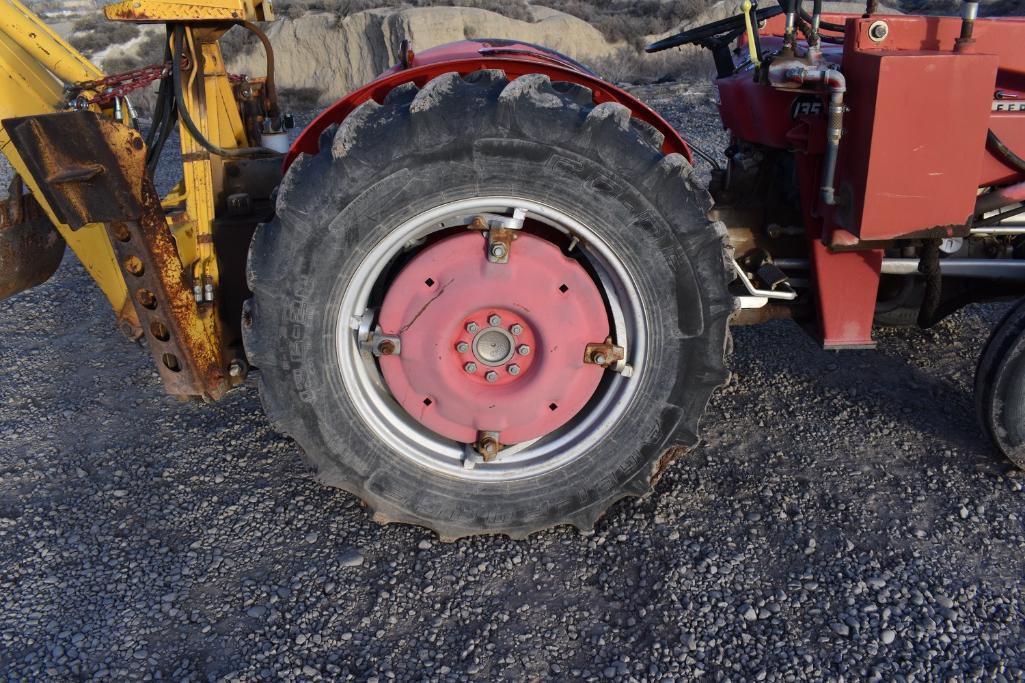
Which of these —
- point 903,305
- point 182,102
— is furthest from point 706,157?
point 182,102

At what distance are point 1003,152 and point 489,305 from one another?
1858 mm

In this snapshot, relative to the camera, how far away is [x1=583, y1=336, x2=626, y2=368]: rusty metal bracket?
7.88ft

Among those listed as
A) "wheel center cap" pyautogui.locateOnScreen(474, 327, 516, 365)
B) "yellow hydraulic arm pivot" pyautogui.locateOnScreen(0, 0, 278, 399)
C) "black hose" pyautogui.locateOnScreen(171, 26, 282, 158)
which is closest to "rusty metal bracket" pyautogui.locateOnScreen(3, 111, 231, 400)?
"yellow hydraulic arm pivot" pyautogui.locateOnScreen(0, 0, 278, 399)

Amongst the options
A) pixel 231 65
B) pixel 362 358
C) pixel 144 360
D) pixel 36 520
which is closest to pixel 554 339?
pixel 362 358

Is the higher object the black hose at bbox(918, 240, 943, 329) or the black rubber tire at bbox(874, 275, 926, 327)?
the black hose at bbox(918, 240, 943, 329)

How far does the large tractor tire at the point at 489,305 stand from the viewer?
85.6 inches

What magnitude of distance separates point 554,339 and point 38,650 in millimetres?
1793

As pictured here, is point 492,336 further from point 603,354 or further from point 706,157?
point 706,157

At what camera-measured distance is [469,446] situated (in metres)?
2.55

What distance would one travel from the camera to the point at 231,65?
53.4ft

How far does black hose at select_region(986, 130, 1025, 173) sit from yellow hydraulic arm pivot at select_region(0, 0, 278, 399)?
2.59 metres

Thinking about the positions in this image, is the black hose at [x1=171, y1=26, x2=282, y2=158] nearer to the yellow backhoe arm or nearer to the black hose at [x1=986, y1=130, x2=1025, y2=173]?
the yellow backhoe arm

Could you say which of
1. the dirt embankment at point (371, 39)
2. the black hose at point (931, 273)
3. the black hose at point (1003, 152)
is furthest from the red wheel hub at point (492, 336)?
the dirt embankment at point (371, 39)

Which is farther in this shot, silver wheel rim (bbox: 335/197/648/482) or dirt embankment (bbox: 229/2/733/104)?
dirt embankment (bbox: 229/2/733/104)
